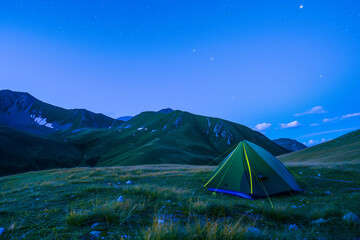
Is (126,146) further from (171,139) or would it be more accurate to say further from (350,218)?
(350,218)

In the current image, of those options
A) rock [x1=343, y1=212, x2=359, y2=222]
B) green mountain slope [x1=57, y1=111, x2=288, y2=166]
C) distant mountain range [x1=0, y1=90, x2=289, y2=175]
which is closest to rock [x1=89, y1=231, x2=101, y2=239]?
rock [x1=343, y1=212, x2=359, y2=222]

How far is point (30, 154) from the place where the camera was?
10256 centimetres

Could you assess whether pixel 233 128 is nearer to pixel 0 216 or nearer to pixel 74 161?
pixel 74 161

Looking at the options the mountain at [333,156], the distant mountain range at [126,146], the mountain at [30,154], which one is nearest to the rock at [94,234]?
the mountain at [333,156]

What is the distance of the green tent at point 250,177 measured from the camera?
9.71m

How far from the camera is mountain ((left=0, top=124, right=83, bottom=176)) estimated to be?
90.1 m

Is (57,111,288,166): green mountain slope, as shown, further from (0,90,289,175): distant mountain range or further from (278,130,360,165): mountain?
(278,130,360,165): mountain

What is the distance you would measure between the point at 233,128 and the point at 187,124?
5289 centimetres

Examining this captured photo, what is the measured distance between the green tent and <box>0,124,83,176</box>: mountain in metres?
111

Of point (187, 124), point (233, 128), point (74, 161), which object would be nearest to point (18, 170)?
point (74, 161)

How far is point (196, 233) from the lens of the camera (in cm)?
294

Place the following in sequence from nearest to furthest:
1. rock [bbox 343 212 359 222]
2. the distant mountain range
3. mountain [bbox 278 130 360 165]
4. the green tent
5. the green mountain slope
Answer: rock [bbox 343 212 359 222]
the green tent
mountain [bbox 278 130 360 165]
the distant mountain range
the green mountain slope

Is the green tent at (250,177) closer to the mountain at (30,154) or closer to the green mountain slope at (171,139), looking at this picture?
the green mountain slope at (171,139)

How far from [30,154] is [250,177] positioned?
130 meters
